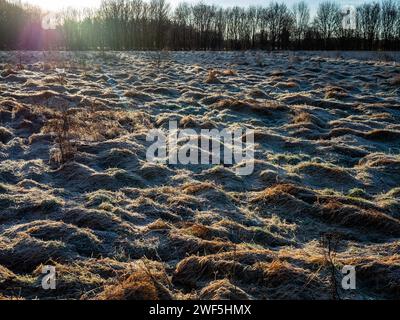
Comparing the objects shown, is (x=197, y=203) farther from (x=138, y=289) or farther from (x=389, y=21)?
(x=389, y=21)

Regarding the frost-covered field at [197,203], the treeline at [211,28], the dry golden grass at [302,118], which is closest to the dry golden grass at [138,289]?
the frost-covered field at [197,203]

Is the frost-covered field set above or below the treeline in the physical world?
below

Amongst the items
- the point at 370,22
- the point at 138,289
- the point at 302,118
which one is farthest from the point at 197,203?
the point at 370,22

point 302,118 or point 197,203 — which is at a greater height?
point 302,118

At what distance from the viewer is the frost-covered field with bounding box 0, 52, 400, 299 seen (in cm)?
465

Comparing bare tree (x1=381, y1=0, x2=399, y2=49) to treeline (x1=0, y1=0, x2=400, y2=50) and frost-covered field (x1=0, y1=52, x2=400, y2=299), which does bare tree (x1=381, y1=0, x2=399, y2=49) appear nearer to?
treeline (x1=0, y1=0, x2=400, y2=50)

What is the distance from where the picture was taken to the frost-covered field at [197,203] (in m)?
4.65

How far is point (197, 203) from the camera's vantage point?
7.10 m

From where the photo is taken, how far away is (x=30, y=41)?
59969mm

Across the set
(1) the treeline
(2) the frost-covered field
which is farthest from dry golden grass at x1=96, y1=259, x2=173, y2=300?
(1) the treeline

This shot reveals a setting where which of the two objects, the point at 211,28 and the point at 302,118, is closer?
the point at 302,118

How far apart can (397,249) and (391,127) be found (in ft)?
24.8

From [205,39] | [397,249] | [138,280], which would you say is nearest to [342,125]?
[397,249]

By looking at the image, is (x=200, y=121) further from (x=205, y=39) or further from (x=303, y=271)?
(x=205, y=39)
